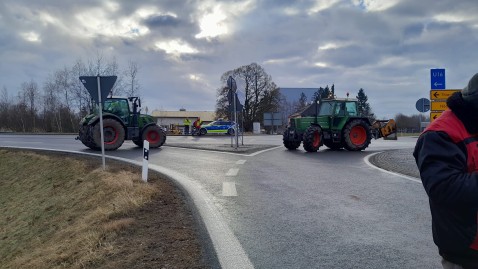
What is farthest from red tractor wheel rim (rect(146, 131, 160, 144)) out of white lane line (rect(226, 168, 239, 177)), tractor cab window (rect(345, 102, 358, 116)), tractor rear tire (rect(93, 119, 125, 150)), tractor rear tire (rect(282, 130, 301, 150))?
white lane line (rect(226, 168, 239, 177))

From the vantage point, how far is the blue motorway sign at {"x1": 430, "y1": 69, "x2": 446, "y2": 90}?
44.2 feet

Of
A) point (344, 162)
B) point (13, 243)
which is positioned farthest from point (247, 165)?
point (13, 243)

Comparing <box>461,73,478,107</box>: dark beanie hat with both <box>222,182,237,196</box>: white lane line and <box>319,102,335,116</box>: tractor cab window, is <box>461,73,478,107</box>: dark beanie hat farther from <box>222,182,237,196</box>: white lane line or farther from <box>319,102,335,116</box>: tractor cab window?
<box>319,102,335,116</box>: tractor cab window

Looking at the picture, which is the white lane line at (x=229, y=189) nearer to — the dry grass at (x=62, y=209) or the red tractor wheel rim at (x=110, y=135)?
the dry grass at (x=62, y=209)

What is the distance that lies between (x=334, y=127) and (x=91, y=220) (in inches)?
584

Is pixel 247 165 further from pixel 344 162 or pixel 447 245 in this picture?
pixel 447 245

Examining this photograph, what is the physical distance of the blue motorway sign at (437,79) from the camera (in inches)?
531

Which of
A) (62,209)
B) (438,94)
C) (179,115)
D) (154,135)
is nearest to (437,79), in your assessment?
(438,94)

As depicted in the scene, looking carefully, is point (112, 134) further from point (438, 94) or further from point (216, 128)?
point (216, 128)

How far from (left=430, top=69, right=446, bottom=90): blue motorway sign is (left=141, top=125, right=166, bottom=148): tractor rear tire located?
41.5 ft

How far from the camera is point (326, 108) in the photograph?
20078 millimetres

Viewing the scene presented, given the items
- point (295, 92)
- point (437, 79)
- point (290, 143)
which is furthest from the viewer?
point (295, 92)

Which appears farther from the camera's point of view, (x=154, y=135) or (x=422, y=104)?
(x=154, y=135)

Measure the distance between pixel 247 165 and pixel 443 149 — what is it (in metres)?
11.3
